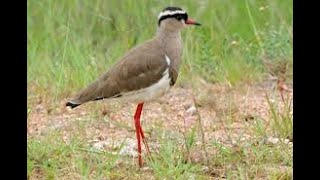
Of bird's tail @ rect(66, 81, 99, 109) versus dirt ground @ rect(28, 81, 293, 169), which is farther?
dirt ground @ rect(28, 81, 293, 169)

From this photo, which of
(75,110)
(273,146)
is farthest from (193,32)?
(273,146)

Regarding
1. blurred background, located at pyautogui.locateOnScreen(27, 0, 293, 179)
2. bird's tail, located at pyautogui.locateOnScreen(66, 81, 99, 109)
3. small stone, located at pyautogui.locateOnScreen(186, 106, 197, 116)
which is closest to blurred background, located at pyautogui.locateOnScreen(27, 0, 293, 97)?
blurred background, located at pyautogui.locateOnScreen(27, 0, 293, 179)

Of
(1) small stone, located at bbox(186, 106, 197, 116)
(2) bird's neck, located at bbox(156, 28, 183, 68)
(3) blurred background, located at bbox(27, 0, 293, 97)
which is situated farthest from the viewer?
(3) blurred background, located at bbox(27, 0, 293, 97)

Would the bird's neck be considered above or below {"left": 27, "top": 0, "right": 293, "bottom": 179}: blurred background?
above

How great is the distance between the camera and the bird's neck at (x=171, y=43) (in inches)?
244

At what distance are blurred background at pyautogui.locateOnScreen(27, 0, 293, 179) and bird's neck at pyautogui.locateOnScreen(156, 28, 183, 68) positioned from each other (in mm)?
376

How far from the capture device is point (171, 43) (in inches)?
247

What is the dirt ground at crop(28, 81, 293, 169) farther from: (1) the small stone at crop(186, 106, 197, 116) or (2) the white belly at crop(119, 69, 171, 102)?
(2) the white belly at crop(119, 69, 171, 102)

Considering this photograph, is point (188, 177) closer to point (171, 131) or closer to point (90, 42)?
point (171, 131)

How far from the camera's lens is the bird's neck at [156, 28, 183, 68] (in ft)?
20.3

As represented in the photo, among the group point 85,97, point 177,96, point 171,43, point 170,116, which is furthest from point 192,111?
point 85,97

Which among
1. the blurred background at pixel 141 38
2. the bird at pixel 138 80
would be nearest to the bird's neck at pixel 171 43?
the bird at pixel 138 80

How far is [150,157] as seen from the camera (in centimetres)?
569
